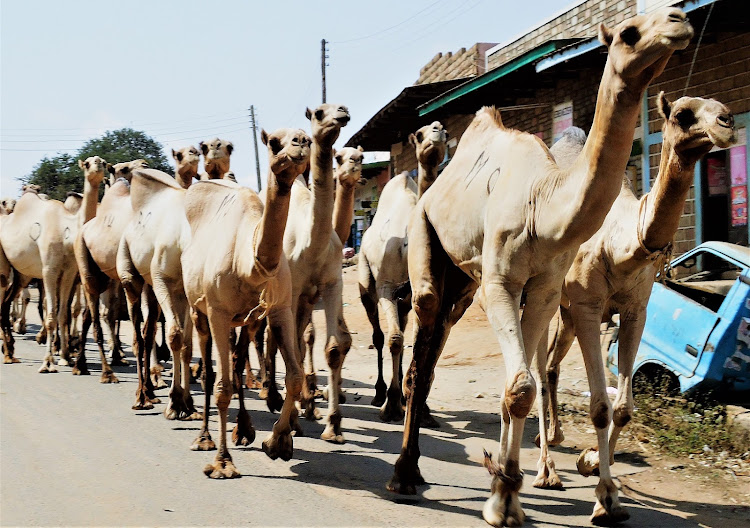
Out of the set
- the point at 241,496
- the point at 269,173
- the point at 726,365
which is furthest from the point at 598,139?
the point at 726,365

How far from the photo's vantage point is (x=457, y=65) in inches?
984

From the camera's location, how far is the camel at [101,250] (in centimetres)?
1109

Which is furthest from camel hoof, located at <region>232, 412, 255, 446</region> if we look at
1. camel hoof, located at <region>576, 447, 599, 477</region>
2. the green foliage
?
the green foliage

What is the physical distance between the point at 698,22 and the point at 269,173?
829cm

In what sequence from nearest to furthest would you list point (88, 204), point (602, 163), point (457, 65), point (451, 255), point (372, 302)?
point (602, 163) → point (451, 255) → point (372, 302) → point (88, 204) → point (457, 65)

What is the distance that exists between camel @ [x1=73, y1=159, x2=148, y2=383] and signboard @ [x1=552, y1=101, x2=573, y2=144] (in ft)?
27.0

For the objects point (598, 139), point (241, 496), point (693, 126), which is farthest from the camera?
point (241, 496)

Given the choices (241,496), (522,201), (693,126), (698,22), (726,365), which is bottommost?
(241,496)

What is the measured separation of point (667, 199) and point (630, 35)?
1.39m

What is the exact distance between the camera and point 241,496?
5773 mm

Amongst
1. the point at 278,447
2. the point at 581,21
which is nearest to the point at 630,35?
the point at 278,447

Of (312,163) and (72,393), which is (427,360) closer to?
(312,163)

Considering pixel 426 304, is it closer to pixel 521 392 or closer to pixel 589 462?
pixel 521 392

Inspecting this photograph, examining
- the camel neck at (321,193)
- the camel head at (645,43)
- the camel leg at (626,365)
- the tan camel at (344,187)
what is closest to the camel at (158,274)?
the tan camel at (344,187)
